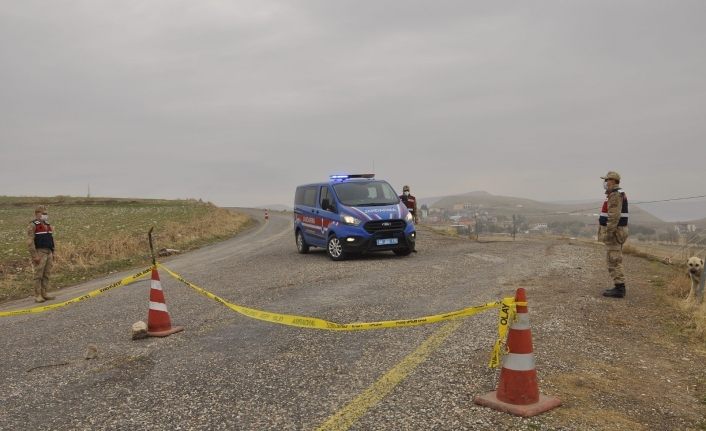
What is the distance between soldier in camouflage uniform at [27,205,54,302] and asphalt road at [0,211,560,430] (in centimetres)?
239

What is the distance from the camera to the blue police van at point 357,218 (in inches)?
514

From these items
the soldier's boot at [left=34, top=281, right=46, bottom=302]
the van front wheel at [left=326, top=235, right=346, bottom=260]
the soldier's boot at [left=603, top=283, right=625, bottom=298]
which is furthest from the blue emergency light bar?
the soldier's boot at [left=603, top=283, right=625, bottom=298]

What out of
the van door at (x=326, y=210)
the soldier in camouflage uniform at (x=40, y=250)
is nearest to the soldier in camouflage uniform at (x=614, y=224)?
the van door at (x=326, y=210)

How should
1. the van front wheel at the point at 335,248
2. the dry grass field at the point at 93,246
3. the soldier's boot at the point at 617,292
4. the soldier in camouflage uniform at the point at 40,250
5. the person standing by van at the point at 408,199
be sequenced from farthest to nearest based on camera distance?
the person standing by van at the point at 408,199, the dry grass field at the point at 93,246, the van front wheel at the point at 335,248, the soldier in camouflage uniform at the point at 40,250, the soldier's boot at the point at 617,292

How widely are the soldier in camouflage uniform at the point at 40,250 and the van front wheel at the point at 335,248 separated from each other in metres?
6.39

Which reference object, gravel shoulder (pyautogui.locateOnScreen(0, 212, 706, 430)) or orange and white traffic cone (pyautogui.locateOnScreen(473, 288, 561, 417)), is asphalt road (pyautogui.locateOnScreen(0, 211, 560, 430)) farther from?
orange and white traffic cone (pyautogui.locateOnScreen(473, 288, 561, 417))

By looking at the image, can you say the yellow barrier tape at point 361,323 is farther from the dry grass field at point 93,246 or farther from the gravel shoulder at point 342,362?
the dry grass field at point 93,246

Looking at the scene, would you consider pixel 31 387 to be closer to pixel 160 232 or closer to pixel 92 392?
pixel 92 392

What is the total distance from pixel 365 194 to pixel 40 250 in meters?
7.59

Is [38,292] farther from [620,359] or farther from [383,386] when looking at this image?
[620,359]

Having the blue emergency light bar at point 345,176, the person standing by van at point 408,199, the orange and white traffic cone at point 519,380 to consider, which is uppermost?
the blue emergency light bar at point 345,176

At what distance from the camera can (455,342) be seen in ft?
19.0

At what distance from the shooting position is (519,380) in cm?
409

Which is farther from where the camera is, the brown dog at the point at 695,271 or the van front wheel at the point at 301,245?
the van front wheel at the point at 301,245
